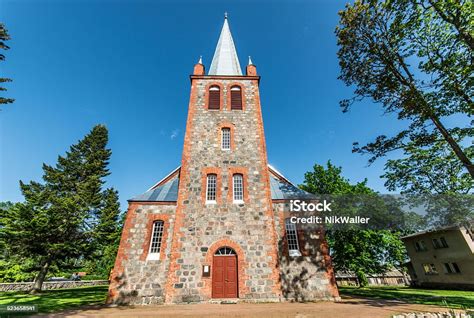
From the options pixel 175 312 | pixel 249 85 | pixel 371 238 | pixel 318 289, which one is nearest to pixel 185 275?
pixel 175 312

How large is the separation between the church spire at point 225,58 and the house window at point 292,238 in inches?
545

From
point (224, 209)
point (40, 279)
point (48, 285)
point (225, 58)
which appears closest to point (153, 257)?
point (224, 209)

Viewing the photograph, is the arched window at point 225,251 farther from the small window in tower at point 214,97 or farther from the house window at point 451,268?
the house window at point 451,268

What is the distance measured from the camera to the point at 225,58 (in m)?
21.0

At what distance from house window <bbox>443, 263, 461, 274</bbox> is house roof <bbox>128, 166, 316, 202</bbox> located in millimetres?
19818

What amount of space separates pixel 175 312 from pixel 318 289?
7525mm

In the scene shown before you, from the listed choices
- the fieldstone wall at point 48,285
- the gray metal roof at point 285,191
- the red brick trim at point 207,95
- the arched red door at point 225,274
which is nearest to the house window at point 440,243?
the gray metal roof at point 285,191

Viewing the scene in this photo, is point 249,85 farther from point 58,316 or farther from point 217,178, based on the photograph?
point 58,316

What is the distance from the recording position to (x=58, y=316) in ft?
27.0

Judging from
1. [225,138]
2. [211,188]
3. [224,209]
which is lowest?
[224,209]

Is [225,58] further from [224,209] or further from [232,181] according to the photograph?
[224,209]

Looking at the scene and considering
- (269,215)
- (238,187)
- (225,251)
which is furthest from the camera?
(238,187)

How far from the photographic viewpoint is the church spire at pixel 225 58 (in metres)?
19.4

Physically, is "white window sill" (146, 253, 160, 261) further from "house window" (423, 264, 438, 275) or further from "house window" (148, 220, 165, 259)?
"house window" (423, 264, 438, 275)
